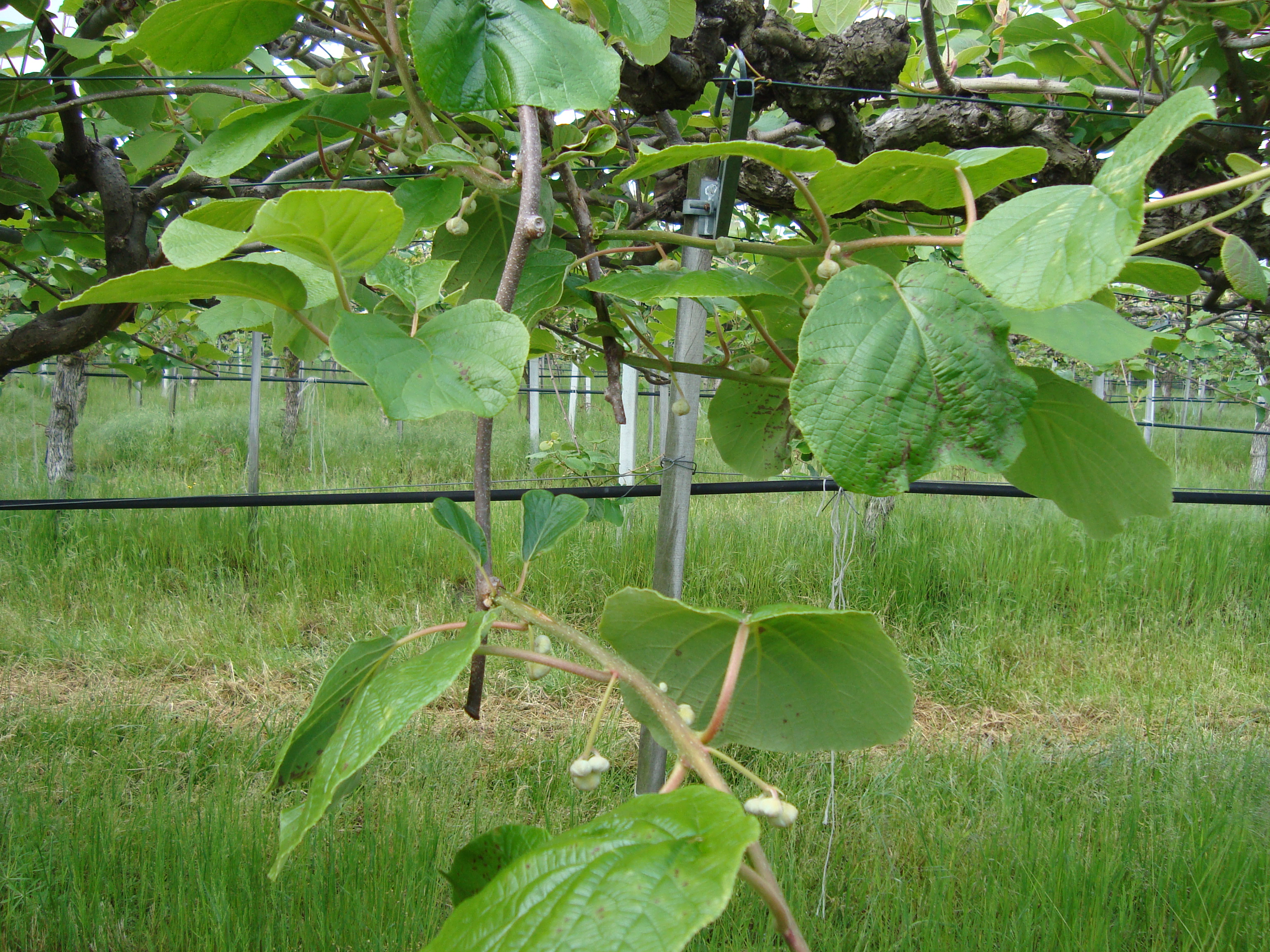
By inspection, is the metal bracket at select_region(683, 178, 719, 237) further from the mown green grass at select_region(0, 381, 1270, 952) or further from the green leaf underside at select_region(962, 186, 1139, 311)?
the mown green grass at select_region(0, 381, 1270, 952)

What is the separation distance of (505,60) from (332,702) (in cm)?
26

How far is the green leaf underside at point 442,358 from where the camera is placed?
26cm

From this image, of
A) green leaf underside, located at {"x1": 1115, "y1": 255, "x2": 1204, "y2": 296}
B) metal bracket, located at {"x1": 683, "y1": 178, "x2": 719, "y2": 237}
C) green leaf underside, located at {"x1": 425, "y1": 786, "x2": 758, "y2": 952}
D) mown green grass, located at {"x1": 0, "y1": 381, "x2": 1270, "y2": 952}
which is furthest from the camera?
mown green grass, located at {"x1": 0, "y1": 381, "x2": 1270, "y2": 952}

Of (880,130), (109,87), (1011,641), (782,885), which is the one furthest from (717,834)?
(1011,641)

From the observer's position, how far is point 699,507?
A: 14.5 feet

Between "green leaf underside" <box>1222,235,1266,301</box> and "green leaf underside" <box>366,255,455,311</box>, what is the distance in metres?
0.37

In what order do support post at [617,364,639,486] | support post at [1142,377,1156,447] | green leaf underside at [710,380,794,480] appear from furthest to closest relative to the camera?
support post at [1142,377,1156,447] < support post at [617,364,639,486] < green leaf underside at [710,380,794,480]

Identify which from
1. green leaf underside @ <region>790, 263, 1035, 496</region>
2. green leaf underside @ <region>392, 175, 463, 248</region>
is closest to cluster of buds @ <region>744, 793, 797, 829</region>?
green leaf underside @ <region>790, 263, 1035, 496</region>

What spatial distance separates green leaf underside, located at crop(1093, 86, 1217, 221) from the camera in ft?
0.77

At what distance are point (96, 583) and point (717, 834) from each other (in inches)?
140

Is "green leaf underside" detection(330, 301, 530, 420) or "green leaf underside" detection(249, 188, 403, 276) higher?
"green leaf underside" detection(249, 188, 403, 276)

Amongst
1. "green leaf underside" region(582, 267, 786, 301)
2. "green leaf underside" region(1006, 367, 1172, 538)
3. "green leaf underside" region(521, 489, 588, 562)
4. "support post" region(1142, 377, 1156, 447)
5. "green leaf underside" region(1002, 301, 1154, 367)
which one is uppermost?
"support post" region(1142, 377, 1156, 447)

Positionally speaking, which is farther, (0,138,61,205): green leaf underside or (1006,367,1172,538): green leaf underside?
(0,138,61,205): green leaf underside

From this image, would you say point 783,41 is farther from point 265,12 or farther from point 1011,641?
point 1011,641
